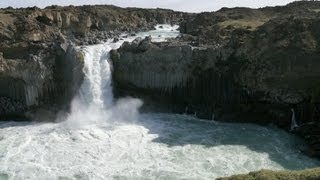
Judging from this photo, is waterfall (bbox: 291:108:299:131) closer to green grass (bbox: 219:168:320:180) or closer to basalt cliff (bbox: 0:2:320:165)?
basalt cliff (bbox: 0:2:320:165)

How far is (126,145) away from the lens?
38156 mm

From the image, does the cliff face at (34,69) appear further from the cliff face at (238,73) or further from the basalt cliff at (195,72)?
the cliff face at (238,73)

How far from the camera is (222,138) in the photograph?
131 feet

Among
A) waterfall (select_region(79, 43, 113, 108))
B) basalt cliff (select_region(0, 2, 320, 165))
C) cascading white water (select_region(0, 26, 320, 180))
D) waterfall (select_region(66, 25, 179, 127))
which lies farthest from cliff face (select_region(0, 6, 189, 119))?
cascading white water (select_region(0, 26, 320, 180))

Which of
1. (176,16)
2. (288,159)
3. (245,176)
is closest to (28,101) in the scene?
(288,159)

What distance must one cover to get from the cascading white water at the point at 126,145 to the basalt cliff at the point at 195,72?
1.54 meters

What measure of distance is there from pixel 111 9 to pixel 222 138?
1579 inches

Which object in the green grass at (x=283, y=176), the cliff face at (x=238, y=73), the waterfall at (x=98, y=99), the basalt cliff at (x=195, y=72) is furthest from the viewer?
the waterfall at (x=98, y=99)

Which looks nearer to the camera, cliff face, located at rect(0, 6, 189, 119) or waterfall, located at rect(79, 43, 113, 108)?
cliff face, located at rect(0, 6, 189, 119)

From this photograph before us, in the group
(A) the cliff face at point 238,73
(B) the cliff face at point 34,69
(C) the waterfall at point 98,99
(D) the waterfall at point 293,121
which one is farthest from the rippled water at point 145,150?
(B) the cliff face at point 34,69

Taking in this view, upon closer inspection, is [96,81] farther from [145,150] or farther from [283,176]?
[283,176]

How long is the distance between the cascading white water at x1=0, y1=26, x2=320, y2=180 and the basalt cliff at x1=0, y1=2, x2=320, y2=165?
1.54 m

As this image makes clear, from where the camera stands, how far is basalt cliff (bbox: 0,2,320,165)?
43.1 metres

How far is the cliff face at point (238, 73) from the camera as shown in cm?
4266
